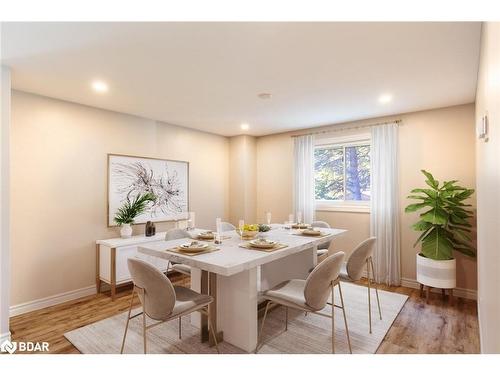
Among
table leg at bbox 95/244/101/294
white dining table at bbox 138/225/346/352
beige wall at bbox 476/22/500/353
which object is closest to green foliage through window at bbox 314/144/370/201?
white dining table at bbox 138/225/346/352

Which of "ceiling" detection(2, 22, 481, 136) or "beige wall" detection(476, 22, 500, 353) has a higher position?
"ceiling" detection(2, 22, 481, 136)

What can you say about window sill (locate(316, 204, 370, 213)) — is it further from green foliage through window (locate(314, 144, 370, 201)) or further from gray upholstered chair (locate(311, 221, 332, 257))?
gray upholstered chair (locate(311, 221, 332, 257))

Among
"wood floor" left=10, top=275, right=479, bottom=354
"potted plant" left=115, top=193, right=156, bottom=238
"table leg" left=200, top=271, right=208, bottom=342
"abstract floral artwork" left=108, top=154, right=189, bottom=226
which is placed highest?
"abstract floral artwork" left=108, top=154, right=189, bottom=226

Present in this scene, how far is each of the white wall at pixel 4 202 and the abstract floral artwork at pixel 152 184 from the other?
136 cm

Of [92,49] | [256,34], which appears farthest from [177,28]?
[92,49]

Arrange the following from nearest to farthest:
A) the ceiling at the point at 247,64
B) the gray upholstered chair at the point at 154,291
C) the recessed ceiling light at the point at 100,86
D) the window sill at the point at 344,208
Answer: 1. the gray upholstered chair at the point at 154,291
2. the ceiling at the point at 247,64
3. the recessed ceiling light at the point at 100,86
4. the window sill at the point at 344,208

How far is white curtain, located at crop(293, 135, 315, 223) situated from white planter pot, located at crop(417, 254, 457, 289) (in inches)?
71.1

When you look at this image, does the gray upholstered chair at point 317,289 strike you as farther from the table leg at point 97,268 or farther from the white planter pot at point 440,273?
the table leg at point 97,268

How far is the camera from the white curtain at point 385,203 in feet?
12.7

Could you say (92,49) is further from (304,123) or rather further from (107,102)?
(304,123)

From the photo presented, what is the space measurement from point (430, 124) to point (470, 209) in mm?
1175

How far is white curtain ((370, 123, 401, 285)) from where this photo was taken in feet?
12.7

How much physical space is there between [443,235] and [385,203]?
0.87 m

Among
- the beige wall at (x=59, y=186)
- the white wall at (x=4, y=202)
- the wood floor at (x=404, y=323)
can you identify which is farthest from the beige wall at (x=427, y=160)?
the white wall at (x=4, y=202)
